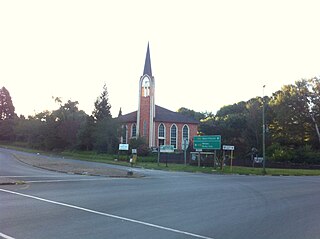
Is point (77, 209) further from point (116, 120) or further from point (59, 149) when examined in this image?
point (59, 149)

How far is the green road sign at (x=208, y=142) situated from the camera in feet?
153

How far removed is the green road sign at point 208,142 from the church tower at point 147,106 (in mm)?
26695

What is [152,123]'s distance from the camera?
246ft

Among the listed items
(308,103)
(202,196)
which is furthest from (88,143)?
(202,196)

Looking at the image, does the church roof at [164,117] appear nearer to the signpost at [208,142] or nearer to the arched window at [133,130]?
the arched window at [133,130]

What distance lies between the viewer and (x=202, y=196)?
1548 cm

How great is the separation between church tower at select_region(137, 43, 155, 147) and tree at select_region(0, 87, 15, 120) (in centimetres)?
4694

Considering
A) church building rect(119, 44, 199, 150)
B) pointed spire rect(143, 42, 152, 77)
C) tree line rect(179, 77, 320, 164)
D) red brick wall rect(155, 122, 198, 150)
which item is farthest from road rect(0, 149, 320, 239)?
pointed spire rect(143, 42, 152, 77)

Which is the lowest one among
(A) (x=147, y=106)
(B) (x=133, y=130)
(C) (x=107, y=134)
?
(C) (x=107, y=134)

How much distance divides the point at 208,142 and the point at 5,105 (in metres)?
76.6

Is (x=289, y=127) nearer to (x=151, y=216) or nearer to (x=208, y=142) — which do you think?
(x=208, y=142)

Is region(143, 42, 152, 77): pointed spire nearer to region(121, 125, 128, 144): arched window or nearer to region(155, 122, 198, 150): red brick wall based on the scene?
region(155, 122, 198, 150): red brick wall

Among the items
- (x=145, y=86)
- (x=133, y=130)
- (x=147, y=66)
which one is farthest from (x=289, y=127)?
(x=133, y=130)

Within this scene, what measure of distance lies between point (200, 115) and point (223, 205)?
95701 millimetres
